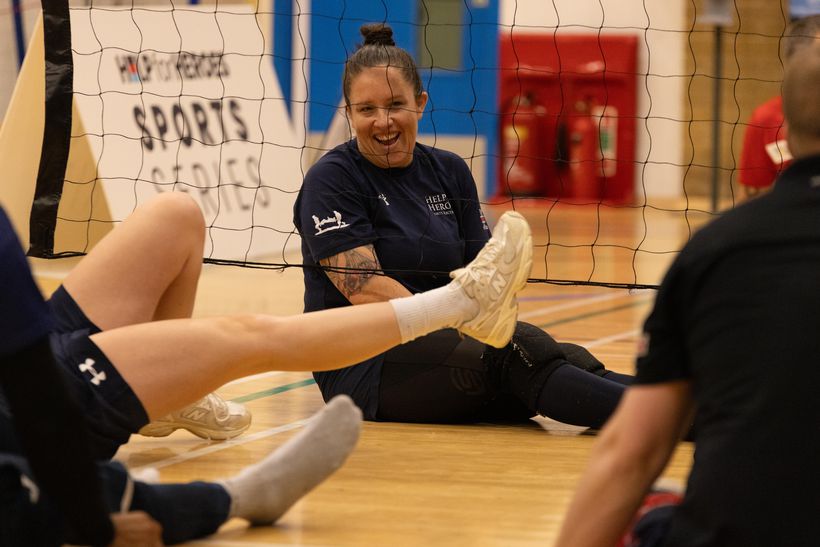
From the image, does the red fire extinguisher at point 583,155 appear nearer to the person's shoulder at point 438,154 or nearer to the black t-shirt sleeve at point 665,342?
the person's shoulder at point 438,154

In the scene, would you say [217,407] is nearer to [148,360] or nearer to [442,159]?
[148,360]

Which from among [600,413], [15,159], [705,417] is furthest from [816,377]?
[15,159]

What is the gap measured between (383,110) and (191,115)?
11.9 ft

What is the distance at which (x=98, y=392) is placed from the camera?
2145 mm

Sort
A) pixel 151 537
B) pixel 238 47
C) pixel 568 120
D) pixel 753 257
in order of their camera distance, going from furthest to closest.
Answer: pixel 568 120
pixel 238 47
pixel 151 537
pixel 753 257

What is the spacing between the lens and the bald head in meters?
1.45

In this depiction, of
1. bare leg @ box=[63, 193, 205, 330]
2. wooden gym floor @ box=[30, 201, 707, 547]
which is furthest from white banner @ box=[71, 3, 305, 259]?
bare leg @ box=[63, 193, 205, 330]

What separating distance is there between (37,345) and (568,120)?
1062 cm

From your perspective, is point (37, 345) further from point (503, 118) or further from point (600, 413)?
point (503, 118)

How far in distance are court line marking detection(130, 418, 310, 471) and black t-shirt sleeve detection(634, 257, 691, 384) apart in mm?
1453

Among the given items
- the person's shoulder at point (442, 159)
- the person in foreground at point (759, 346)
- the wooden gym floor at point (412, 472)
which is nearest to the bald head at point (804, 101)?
the person in foreground at point (759, 346)

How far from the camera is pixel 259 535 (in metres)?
2.15

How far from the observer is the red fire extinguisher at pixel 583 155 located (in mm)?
11727

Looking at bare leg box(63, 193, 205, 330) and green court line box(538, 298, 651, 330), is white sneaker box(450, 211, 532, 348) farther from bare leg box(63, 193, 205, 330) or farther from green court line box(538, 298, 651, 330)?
green court line box(538, 298, 651, 330)
